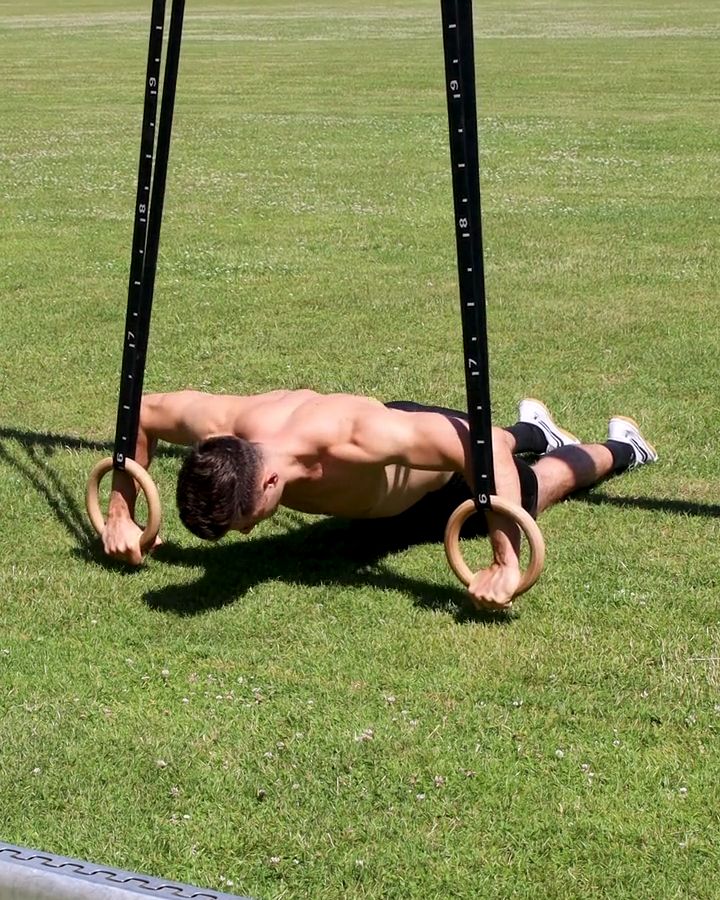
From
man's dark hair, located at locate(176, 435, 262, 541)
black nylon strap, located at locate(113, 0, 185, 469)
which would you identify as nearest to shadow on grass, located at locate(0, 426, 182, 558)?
black nylon strap, located at locate(113, 0, 185, 469)

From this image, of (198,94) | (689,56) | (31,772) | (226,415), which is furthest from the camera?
(689,56)

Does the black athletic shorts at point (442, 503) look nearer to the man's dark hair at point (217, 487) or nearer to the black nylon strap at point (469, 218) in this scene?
the black nylon strap at point (469, 218)

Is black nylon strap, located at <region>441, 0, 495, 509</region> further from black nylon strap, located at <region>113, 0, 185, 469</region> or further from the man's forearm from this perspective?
black nylon strap, located at <region>113, 0, 185, 469</region>

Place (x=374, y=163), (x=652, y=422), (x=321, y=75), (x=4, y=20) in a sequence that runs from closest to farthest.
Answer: (x=652, y=422) → (x=374, y=163) → (x=321, y=75) → (x=4, y=20)

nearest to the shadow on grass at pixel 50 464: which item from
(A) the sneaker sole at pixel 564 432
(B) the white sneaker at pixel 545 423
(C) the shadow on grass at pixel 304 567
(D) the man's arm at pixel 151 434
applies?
(D) the man's arm at pixel 151 434

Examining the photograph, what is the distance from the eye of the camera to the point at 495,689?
17.8 feet

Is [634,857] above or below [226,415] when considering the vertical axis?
below

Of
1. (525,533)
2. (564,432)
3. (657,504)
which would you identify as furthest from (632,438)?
(525,533)

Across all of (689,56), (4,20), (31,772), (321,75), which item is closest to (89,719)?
(31,772)

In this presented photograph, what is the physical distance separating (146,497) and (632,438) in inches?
118

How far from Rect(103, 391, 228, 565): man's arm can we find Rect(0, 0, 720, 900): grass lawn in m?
0.21

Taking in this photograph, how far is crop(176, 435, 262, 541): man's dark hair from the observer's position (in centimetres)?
558

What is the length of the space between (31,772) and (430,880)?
5.11 ft

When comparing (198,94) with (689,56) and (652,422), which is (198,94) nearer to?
(689,56)
